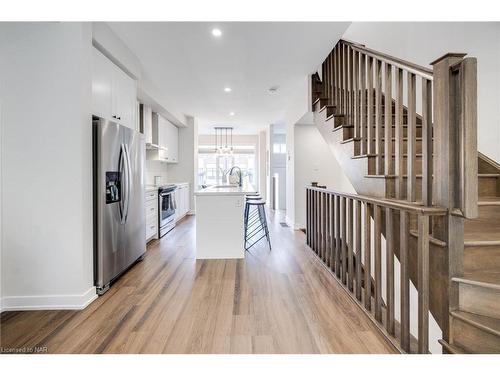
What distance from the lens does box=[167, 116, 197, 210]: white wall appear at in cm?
732

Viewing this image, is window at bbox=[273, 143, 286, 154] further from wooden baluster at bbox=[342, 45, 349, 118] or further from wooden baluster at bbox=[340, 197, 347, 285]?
wooden baluster at bbox=[340, 197, 347, 285]

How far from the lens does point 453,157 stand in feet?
4.76

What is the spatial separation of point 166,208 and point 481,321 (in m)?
4.65

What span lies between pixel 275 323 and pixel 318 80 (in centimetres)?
353

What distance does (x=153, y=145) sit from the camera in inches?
211

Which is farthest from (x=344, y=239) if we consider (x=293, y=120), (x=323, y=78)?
(x=293, y=120)

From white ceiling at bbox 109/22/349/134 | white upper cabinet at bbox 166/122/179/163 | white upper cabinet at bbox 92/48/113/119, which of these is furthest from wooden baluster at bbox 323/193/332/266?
white upper cabinet at bbox 166/122/179/163

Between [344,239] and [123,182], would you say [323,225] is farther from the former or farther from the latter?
[123,182]

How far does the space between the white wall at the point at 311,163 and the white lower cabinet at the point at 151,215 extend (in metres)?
2.73

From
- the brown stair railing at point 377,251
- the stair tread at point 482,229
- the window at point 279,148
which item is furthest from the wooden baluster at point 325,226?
the window at point 279,148

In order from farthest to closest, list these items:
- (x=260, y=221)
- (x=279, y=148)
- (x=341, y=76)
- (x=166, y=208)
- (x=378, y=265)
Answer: (x=279, y=148) < (x=166, y=208) < (x=260, y=221) < (x=341, y=76) < (x=378, y=265)

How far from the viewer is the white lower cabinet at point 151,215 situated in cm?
433
